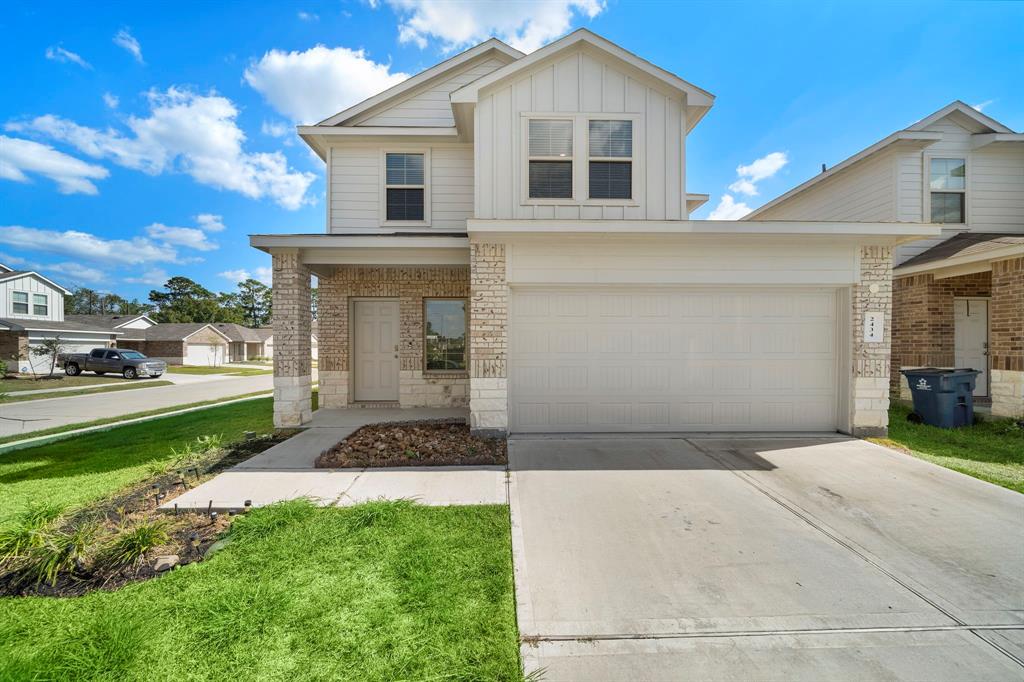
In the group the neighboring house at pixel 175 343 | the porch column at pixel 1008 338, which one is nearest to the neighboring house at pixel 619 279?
the porch column at pixel 1008 338

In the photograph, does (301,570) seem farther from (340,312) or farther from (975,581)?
(340,312)

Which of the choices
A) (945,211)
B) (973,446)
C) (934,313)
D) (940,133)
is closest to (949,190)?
(945,211)

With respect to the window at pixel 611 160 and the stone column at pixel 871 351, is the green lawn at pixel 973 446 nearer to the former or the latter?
the stone column at pixel 871 351

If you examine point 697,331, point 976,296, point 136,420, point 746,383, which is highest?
point 976,296

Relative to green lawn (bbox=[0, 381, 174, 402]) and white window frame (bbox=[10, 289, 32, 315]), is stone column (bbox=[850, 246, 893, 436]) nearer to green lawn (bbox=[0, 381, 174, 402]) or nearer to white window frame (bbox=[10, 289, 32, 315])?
green lawn (bbox=[0, 381, 174, 402])

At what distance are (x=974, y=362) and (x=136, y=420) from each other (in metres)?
19.1

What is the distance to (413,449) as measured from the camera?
6023 millimetres

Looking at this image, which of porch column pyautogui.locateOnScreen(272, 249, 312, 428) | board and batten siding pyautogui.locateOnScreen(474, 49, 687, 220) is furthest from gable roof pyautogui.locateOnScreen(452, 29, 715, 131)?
porch column pyautogui.locateOnScreen(272, 249, 312, 428)

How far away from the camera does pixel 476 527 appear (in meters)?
3.71

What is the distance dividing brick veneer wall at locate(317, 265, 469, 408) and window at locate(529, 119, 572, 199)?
2771 millimetres

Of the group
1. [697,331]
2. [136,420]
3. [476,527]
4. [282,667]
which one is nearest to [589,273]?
[697,331]

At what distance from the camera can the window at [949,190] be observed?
400 inches

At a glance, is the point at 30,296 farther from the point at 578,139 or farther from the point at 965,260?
the point at 965,260

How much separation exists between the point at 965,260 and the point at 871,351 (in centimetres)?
372
